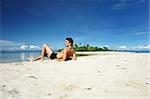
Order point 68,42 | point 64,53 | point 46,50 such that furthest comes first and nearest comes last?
point 46,50 → point 68,42 → point 64,53

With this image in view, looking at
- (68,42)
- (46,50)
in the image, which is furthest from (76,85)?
(46,50)

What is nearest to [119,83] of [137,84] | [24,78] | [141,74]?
[137,84]

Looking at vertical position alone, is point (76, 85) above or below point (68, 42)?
below

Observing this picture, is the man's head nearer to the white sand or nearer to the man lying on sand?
the man lying on sand

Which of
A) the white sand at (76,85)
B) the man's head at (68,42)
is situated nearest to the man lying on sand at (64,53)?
the man's head at (68,42)

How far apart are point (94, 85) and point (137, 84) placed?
3.55 ft

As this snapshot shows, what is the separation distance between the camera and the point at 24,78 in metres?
5.09

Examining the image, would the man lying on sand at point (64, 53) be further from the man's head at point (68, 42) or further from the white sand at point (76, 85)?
the white sand at point (76, 85)

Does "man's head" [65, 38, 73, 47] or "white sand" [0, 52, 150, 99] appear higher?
"man's head" [65, 38, 73, 47]

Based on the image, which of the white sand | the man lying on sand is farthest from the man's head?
the white sand

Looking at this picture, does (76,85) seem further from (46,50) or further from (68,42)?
(46,50)

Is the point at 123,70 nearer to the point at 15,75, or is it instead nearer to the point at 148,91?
the point at 148,91

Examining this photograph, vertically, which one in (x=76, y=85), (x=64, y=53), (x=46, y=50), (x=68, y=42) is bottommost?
(x=76, y=85)

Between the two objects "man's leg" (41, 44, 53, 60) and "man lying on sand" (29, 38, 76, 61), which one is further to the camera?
"man's leg" (41, 44, 53, 60)
